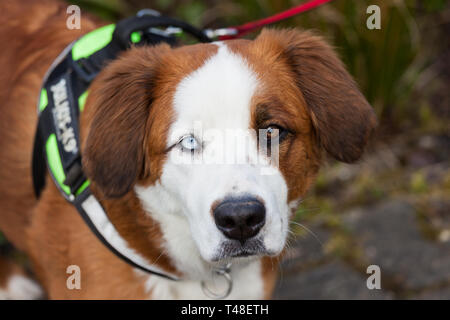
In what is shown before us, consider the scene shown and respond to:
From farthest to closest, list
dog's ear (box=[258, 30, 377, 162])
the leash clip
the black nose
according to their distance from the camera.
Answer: the leash clip
dog's ear (box=[258, 30, 377, 162])
the black nose

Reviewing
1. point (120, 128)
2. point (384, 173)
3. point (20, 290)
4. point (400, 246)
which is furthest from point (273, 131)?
point (384, 173)

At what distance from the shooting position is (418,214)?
3.68 m

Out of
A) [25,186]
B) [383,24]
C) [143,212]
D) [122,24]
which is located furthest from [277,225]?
[383,24]

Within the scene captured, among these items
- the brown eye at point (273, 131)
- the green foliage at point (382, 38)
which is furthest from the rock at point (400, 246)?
the brown eye at point (273, 131)

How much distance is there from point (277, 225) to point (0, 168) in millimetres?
1429

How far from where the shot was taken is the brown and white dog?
2.20 meters

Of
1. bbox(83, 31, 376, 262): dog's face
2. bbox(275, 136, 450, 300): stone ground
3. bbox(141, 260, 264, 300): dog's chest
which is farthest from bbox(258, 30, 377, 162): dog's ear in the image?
bbox(275, 136, 450, 300): stone ground

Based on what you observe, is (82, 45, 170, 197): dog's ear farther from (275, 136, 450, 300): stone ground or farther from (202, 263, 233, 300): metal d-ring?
(275, 136, 450, 300): stone ground

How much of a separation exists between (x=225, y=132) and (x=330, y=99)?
470 mm

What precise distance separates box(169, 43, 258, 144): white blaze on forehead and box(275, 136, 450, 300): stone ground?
51.4 inches

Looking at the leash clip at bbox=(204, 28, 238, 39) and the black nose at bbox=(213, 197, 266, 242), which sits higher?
the leash clip at bbox=(204, 28, 238, 39)

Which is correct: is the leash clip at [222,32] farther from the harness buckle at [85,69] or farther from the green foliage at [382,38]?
the green foliage at [382,38]

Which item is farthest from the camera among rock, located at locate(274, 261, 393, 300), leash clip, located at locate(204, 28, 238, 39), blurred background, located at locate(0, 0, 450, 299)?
blurred background, located at locate(0, 0, 450, 299)

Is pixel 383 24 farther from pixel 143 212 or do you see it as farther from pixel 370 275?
pixel 143 212
